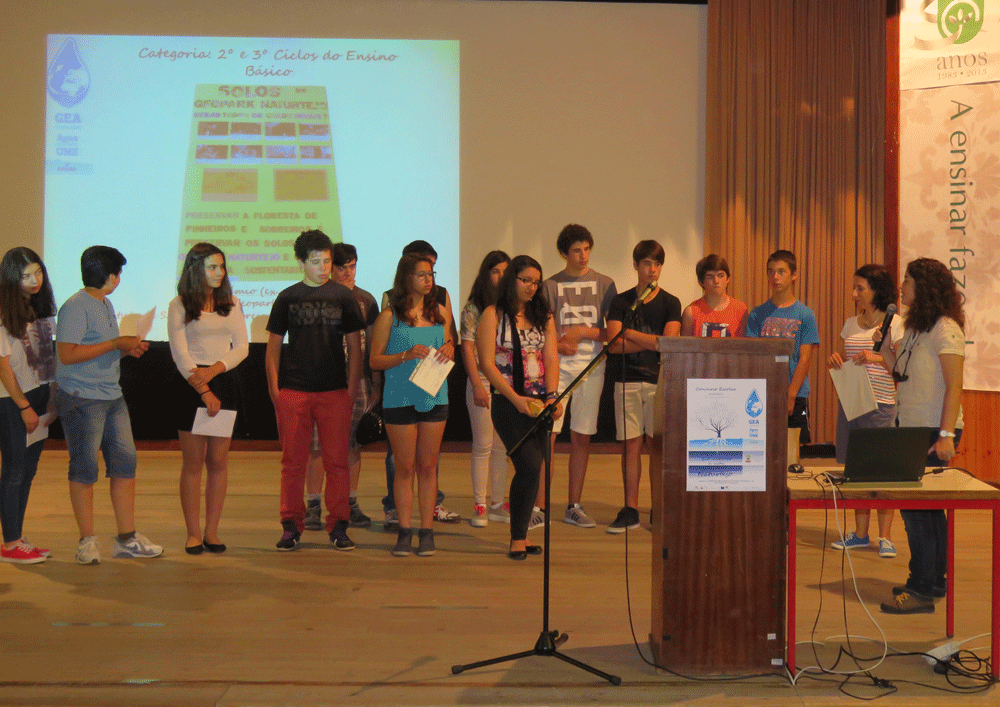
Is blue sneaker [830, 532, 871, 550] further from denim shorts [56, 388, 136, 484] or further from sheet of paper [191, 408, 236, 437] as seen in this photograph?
denim shorts [56, 388, 136, 484]

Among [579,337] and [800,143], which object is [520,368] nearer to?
[579,337]

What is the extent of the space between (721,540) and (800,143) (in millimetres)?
5768

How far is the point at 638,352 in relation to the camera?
507 centimetres

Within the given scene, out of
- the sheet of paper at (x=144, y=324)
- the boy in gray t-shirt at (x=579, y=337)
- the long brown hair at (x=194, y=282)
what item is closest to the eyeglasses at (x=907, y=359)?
the boy in gray t-shirt at (x=579, y=337)

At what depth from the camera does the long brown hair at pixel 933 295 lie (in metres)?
3.58

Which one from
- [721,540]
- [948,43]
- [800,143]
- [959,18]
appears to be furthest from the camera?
[800,143]

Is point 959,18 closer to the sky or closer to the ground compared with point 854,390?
closer to the sky

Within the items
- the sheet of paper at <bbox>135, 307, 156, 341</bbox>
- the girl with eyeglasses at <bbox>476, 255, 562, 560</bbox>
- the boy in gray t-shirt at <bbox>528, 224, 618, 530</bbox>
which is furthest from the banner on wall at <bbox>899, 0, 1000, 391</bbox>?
the sheet of paper at <bbox>135, 307, 156, 341</bbox>

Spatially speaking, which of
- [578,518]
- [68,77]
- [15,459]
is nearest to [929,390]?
[578,518]

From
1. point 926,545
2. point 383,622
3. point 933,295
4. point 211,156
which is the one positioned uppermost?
point 211,156

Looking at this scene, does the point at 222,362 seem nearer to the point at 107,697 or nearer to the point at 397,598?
the point at 397,598

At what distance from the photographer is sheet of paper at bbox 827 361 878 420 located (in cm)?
420

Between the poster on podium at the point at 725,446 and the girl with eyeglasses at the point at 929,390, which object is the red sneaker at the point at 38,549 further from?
the girl with eyeglasses at the point at 929,390

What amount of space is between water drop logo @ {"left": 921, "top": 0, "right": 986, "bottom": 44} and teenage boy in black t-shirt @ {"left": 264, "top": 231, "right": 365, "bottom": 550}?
4961mm
